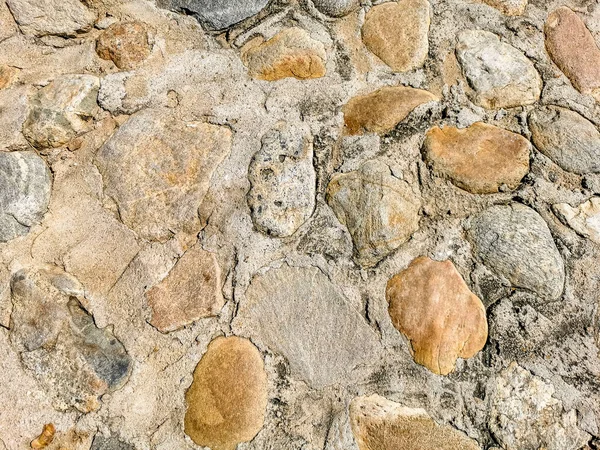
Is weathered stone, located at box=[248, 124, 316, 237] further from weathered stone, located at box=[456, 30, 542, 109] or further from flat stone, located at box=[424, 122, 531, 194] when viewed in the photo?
weathered stone, located at box=[456, 30, 542, 109]

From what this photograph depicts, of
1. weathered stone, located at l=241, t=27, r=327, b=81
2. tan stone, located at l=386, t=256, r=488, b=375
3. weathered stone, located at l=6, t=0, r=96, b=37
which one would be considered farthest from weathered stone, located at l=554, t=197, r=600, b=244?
weathered stone, located at l=6, t=0, r=96, b=37

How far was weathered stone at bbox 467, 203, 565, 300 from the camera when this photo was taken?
119 centimetres

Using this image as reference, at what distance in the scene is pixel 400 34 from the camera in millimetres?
1412

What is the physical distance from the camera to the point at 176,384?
4.15 ft

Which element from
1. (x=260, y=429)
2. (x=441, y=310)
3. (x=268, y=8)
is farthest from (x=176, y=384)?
(x=268, y=8)

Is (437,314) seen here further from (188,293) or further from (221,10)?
(221,10)

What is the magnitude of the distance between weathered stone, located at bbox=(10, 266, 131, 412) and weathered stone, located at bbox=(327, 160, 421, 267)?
1.95 feet

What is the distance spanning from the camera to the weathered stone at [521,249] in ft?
3.89

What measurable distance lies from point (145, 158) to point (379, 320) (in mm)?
675

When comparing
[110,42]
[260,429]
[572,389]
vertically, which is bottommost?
[260,429]

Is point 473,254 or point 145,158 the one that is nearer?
point 473,254

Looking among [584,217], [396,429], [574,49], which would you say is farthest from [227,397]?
[574,49]

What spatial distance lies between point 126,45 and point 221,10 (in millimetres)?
269

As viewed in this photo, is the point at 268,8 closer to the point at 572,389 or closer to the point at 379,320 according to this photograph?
the point at 379,320
